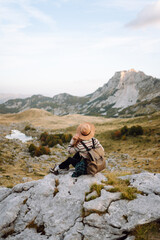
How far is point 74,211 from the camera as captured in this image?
6398 millimetres

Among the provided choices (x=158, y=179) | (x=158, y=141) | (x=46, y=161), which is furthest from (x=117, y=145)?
(x=158, y=179)

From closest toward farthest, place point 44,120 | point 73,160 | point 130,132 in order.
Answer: point 73,160 < point 130,132 < point 44,120

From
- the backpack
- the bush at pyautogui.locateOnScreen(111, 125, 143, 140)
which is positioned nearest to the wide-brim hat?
the backpack

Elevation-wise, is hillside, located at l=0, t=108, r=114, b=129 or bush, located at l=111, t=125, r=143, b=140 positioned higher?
hillside, located at l=0, t=108, r=114, b=129

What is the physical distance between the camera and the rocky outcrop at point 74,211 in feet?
17.6

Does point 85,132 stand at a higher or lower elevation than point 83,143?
higher

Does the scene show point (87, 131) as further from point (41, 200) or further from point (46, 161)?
point (46, 161)

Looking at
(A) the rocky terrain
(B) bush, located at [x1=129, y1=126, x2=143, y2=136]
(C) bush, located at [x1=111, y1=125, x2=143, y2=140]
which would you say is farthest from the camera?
(C) bush, located at [x1=111, y1=125, x2=143, y2=140]

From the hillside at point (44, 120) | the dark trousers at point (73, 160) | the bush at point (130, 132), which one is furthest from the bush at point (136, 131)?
the hillside at point (44, 120)

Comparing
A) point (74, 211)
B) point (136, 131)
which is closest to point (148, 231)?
point (74, 211)

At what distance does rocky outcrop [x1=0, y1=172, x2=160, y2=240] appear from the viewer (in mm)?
5379

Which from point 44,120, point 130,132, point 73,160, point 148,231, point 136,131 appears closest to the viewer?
point 148,231

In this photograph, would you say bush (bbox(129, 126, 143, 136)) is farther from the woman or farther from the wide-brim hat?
the wide-brim hat

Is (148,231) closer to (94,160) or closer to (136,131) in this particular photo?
(94,160)
